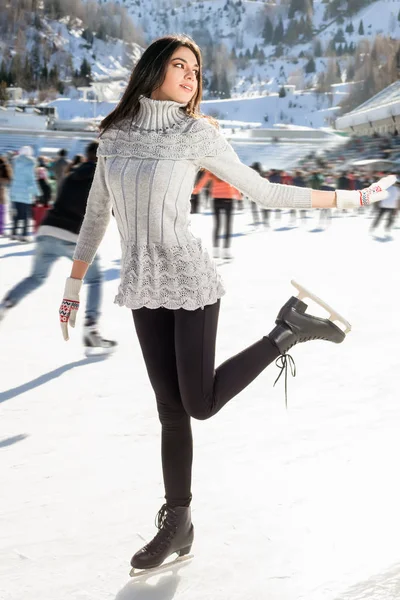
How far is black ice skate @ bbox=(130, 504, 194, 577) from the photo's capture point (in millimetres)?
1406

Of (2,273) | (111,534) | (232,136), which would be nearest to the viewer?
(111,534)

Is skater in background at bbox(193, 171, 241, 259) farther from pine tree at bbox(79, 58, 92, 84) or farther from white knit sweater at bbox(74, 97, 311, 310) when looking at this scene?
pine tree at bbox(79, 58, 92, 84)

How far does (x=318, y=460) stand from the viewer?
1.97 meters

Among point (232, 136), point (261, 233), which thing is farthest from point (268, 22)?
point (261, 233)

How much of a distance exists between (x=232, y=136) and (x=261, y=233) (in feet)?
205

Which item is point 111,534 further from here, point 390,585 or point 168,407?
point 390,585

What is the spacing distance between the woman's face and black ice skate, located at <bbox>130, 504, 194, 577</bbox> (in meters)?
0.77

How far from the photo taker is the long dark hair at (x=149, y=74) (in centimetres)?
137

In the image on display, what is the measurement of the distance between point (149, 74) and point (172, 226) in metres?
0.28

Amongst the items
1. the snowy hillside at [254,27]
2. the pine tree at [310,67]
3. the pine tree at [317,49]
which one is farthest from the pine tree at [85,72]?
the pine tree at [317,49]

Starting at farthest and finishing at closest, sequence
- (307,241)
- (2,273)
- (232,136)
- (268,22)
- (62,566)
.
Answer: (268,22) < (232,136) < (307,241) < (2,273) < (62,566)

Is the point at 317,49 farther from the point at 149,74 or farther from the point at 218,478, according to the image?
the point at 149,74

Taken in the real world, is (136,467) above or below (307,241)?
above

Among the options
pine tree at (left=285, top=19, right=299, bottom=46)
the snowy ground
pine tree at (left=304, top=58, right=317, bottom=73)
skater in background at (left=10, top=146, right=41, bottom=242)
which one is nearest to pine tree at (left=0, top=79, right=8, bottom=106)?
skater in background at (left=10, top=146, right=41, bottom=242)
